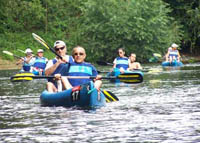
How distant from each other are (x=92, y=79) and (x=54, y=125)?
11.6 feet

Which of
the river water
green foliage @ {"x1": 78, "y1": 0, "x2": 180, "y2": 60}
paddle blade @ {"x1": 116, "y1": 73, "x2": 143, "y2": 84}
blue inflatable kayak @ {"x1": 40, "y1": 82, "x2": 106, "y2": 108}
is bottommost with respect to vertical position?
the river water

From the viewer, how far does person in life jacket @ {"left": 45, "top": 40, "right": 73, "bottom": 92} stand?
13938 millimetres

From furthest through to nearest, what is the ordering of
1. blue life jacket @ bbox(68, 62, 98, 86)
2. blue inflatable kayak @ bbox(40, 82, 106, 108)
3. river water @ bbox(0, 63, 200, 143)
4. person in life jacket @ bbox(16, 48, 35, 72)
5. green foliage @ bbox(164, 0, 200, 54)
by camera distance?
green foliage @ bbox(164, 0, 200, 54)
person in life jacket @ bbox(16, 48, 35, 72)
blue life jacket @ bbox(68, 62, 98, 86)
blue inflatable kayak @ bbox(40, 82, 106, 108)
river water @ bbox(0, 63, 200, 143)

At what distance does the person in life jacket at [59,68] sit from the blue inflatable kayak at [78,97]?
0.40 meters

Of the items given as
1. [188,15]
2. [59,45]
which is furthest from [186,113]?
[188,15]

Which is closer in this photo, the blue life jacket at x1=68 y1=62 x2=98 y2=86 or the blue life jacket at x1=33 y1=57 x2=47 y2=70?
the blue life jacket at x1=68 y1=62 x2=98 y2=86

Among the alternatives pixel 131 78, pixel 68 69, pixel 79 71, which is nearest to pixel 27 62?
pixel 131 78

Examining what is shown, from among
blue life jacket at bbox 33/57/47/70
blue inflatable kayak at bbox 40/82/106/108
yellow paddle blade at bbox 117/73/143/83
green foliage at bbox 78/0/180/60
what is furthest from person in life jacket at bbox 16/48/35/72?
green foliage at bbox 78/0/180/60

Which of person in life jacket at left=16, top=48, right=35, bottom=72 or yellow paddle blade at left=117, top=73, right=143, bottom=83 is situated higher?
person in life jacket at left=16, top=48, right=35, bottom=72

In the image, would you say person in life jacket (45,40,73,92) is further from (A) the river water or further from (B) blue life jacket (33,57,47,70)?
(B) blue life jacket (33,57,47,70)

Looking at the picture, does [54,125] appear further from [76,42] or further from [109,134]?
[76,42]

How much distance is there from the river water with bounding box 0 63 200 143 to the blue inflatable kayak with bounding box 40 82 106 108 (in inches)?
8.3

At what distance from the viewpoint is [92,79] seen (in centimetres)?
1419

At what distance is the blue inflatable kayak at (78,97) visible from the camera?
1314 centimetres
